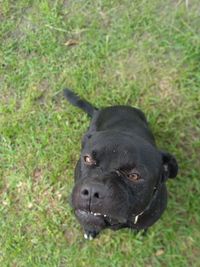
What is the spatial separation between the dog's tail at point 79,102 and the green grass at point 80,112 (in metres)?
0.16

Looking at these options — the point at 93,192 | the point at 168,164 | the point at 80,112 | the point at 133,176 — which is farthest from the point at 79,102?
the point at 93,192

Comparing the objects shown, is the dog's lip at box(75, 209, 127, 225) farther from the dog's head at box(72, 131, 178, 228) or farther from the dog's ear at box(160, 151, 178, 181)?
the dog's ear at box(160, 151, 178, 181)

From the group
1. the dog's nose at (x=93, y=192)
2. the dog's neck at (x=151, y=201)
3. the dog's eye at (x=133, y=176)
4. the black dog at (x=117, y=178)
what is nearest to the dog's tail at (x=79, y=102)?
the black dog at (x=117, y=178)

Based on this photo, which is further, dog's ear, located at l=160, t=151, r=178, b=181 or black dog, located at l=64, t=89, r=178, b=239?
dog's ear, located at l=160, t=151, r=178, b=181

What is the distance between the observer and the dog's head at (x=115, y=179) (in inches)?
105

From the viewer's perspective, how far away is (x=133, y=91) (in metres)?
4.00

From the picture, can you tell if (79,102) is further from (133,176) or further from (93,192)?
(93,192)

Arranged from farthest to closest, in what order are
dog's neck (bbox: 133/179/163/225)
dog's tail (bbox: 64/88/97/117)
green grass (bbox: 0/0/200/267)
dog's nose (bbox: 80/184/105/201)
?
1. dog's tail (bbox: 64/88/97/117)
2. green grass (bbox: 0/0/200/267)
3. dog's neck (bbox: 133/179/163/225)
4. dog's nose (bbox: 80/184/105/201)

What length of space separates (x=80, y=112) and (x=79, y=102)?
187 millimetres

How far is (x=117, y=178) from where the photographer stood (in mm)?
2740

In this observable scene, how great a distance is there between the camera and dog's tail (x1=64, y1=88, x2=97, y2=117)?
3.83 m

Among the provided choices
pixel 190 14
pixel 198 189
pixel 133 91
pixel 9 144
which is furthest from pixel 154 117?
pixel 9 144

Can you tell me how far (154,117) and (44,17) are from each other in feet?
4.55

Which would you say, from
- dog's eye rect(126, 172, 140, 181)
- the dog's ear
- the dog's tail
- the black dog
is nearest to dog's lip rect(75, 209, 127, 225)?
the black dog
